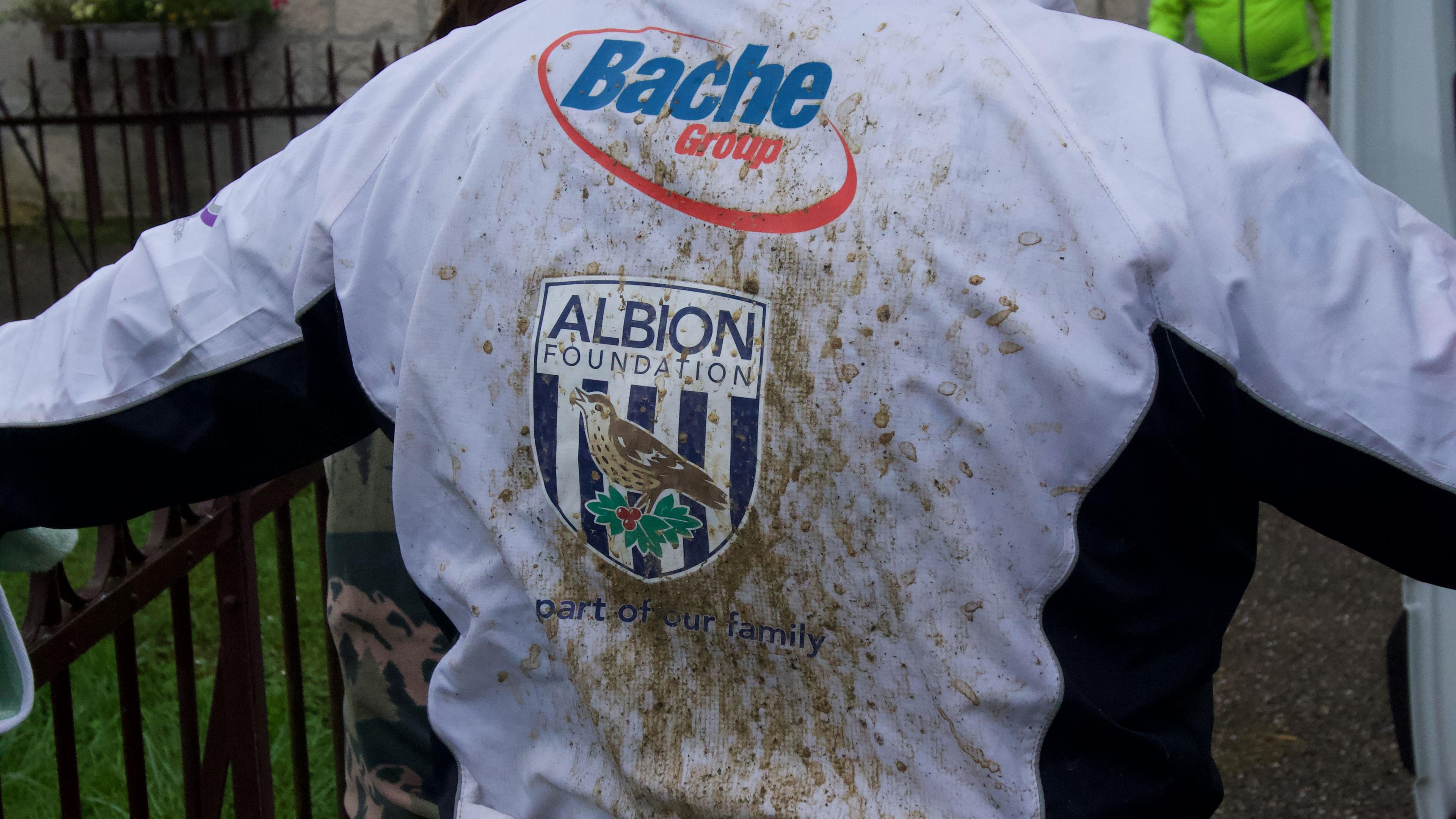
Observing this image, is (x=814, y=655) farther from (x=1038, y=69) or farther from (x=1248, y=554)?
(x=1038, y=69)

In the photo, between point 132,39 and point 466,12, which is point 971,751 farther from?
point 132,39

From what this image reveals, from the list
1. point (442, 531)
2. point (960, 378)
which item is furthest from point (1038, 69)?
point (442, 531)

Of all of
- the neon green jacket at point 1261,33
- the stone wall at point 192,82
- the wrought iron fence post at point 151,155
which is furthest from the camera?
the stone wall at point 192,82

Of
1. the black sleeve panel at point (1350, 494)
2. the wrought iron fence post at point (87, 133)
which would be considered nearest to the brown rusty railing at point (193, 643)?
the black sleeve panel at point (1350, 494)

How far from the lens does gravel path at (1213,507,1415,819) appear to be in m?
3.38

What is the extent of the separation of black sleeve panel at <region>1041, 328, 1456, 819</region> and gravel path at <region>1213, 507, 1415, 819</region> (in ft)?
7.88

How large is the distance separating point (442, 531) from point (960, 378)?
54 centimetres

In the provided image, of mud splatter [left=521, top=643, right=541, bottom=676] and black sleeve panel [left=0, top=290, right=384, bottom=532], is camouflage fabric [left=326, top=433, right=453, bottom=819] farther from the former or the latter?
mud splatter [left=521, top=643, right=541, bottom=676]

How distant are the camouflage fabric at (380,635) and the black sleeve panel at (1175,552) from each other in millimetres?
1028

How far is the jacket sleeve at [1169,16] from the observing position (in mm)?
5988

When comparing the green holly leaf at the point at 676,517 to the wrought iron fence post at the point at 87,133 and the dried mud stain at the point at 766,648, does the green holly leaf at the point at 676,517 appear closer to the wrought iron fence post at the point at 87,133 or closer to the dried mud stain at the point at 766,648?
the dried mud stain at the point at 766,648

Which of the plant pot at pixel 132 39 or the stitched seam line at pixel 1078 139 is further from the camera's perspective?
the plant pot at pixel 132 39

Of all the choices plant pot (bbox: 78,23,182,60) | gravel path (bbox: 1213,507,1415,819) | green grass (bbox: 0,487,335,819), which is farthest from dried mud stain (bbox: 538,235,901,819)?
plant pot (bbox: 78,23,182,60)

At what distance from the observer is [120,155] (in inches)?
344
